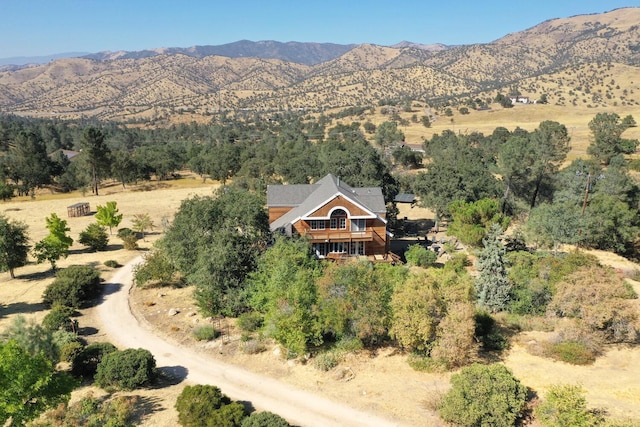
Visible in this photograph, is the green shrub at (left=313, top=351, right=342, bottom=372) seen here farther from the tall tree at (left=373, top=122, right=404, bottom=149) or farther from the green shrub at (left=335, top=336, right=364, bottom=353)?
the tall tree at (left=373, top=122, right=404, bottom=149)

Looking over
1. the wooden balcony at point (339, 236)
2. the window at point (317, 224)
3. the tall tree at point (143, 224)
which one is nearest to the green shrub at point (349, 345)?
the wooden balcony at point (339, 236)

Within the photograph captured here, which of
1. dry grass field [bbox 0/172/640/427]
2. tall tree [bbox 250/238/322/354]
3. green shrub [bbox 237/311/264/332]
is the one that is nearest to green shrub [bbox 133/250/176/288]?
dry grass field [bbox 0/172/640/427]

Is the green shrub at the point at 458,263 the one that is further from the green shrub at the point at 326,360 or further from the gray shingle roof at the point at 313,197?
the green shrub at the point at 326,360

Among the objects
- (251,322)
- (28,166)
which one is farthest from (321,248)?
(28,166)

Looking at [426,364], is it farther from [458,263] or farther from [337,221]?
[458,263]

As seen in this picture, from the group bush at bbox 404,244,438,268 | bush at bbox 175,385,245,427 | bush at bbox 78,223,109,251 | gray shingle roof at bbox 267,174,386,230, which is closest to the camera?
bush at bbox 175,385,245,427

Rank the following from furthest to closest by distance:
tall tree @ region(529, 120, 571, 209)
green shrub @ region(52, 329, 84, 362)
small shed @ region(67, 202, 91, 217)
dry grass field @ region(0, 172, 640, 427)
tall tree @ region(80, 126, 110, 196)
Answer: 1. tall tree @ region(80, 126, 110, 196)
2. small shed @ region(67, 202, 91, 217)
3. tall tree @ region(529, 120, 571, 209)
4. green shrub @ region(52, 329, 84, 362)
5. dry grass field @ region(0, 172, 640, 427)

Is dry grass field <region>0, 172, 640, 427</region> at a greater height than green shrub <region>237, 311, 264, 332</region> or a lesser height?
lesser

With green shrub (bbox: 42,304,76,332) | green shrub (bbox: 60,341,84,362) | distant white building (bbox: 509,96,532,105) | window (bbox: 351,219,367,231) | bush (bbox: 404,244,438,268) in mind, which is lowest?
green shrub (bbox: 60,341,84,362)
